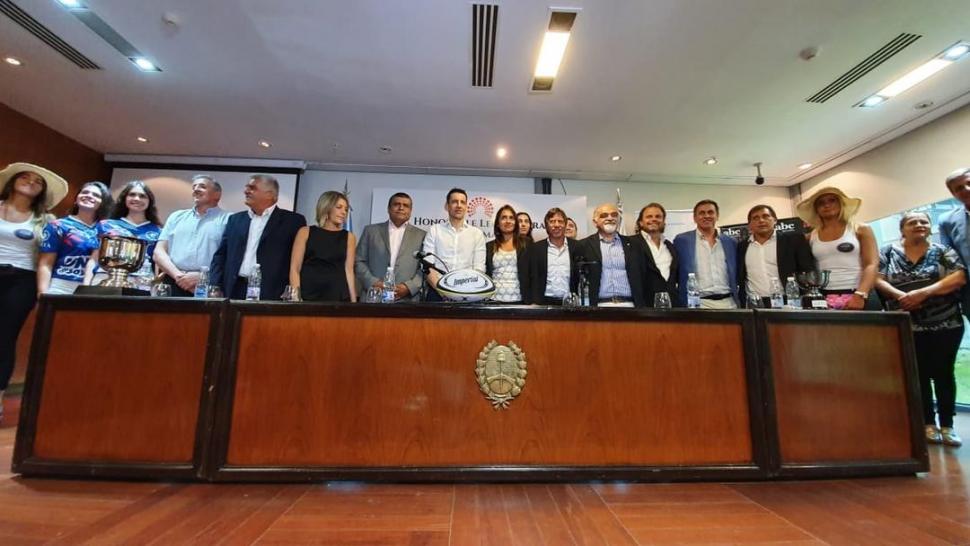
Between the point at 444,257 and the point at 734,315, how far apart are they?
174 centimetres

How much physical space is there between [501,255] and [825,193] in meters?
2.12

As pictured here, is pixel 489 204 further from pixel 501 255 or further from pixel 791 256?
pixel 791 256

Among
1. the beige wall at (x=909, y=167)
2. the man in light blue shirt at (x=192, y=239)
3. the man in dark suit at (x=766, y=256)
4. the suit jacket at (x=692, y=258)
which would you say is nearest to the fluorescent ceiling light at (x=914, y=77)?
the beige wall at (x=909, y=167)

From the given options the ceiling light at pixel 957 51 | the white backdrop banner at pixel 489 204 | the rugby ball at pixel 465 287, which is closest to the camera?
the rugby ball at pixel 465 287

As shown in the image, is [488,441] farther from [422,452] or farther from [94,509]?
[94,509]

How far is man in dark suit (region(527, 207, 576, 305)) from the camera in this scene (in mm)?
2570

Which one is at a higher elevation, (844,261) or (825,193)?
(825,193)

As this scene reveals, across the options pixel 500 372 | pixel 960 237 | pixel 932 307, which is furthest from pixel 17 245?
pixel 960 237

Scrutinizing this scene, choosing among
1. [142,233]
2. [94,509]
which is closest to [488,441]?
[94,509]

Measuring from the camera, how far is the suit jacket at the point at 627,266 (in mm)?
2537

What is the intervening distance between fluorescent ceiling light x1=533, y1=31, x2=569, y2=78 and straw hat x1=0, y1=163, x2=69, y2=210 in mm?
3690

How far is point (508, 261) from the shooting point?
270cm

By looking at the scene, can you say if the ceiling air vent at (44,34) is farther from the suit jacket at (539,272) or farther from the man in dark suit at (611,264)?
the man in dark suit at (611,264)

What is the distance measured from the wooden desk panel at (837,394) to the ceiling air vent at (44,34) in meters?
5.22
